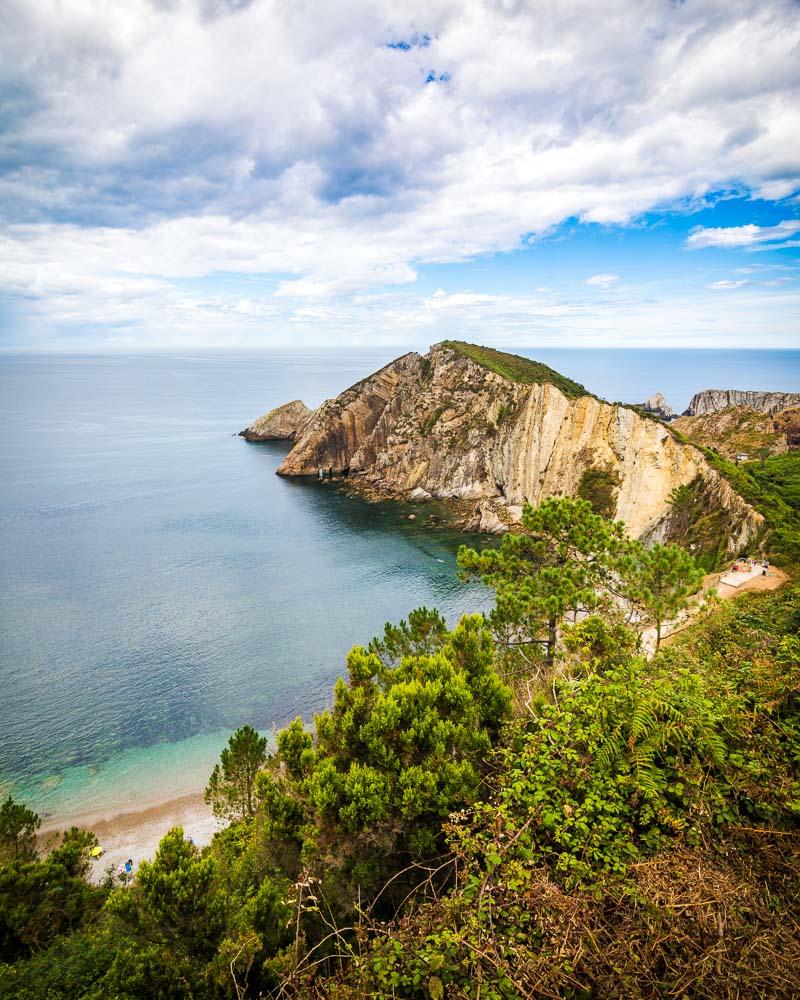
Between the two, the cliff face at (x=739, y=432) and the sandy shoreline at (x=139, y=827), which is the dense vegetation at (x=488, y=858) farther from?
the cliff face at (x=739, y=432)

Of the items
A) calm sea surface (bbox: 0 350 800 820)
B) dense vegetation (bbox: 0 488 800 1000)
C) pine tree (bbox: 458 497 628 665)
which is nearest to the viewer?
dense vegetation (bbox: 0 488 800 1000)

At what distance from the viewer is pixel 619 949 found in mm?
4383

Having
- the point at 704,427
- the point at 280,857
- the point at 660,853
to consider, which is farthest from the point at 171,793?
the point at 704,427

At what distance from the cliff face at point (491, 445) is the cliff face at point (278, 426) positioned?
30274 mm

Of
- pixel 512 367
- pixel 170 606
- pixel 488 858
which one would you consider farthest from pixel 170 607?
pixel 512 367

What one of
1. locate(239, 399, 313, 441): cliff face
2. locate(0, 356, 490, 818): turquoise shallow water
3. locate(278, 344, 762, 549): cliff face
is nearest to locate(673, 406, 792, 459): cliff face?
locate(278, 344, 762, 549): cliff face

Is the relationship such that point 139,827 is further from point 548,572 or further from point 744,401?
point 744,401

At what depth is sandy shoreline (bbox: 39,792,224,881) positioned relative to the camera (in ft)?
69.7

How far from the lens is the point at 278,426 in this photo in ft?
384

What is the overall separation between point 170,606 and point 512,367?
2555 inches

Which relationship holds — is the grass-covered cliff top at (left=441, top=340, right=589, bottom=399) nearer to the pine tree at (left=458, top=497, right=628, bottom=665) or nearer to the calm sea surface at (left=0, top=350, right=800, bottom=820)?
the calm sea surface at (left=0, top=350, right=800, bottom=820)

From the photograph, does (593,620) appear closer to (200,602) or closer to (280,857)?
(280,857)

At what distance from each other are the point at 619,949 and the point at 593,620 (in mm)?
9692

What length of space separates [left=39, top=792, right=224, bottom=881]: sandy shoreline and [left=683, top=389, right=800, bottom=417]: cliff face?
8888 centimetres
